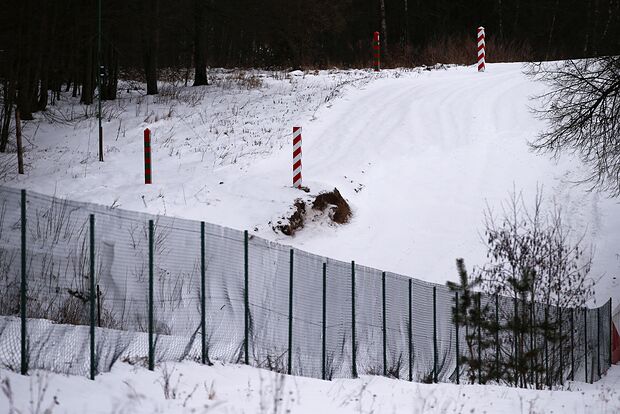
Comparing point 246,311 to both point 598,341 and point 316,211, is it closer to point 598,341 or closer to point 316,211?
point 316,211

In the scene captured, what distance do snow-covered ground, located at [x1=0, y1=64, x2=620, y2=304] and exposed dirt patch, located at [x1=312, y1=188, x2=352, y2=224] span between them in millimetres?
277

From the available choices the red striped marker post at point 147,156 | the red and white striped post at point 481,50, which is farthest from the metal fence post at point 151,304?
the red and white striped post at point 481,50

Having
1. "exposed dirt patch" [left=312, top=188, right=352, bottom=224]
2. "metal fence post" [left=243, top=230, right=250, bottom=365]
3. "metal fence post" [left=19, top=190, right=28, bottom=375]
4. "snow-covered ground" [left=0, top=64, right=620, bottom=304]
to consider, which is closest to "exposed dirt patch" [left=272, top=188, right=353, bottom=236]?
"exposed dirt patch" [left=312, top=188, right=352, bottom=224]

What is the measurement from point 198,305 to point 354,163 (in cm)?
1232

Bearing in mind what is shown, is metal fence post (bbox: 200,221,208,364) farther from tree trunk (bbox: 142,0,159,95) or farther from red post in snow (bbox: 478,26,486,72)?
red post in snow (bbox: 478,26,486,72)

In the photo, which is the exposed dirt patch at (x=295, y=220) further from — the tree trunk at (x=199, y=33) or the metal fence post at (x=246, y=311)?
the tree trunk at (x=199, y=33)

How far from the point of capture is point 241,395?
346 inches

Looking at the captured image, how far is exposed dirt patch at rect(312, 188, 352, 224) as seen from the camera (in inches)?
750

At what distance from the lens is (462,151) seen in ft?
76.6

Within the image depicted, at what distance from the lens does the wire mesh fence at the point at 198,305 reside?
8336 mm

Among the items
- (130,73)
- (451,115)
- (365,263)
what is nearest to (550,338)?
(365,263)

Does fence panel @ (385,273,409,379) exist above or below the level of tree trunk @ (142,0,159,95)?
below

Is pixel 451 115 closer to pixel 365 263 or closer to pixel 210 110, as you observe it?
pixel 210 110

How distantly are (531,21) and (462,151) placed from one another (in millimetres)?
33532
